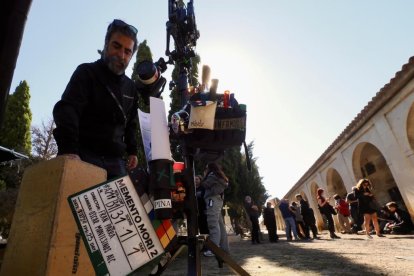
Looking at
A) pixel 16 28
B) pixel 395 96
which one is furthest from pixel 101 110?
pixel 395 96

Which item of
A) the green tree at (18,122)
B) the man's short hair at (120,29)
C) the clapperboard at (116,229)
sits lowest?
the clapperboard at (116,229)

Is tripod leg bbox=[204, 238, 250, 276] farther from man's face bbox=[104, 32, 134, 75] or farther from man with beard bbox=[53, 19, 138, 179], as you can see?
man's face bbox=[104, 32, 134, 75]

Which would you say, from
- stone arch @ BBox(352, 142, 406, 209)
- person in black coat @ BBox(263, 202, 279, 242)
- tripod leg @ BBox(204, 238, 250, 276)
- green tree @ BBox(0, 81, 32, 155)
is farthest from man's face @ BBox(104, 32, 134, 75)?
green tree @ BBox(0, 81, 32, 155)

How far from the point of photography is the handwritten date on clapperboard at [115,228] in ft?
2.93

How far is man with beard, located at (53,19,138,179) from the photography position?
1.77 metres

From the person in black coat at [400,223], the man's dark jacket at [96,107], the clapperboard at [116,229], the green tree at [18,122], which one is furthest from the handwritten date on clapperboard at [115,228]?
the green tree at [18,122]

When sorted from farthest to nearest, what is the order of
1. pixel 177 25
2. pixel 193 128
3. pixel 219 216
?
pixel 219 216, pixel 177 25, pixel 193 128

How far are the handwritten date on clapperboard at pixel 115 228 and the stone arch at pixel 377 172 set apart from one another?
553 inches

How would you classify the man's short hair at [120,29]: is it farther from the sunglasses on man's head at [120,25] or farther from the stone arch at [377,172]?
the stone arch at [377,172]

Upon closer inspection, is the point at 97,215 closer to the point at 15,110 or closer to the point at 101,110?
the point at 101,110

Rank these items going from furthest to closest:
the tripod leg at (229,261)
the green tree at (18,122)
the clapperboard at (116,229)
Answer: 1. the green tree at (18,122)
2. the tripod leg at (229,261)
3. the clapperboard at (116,229)

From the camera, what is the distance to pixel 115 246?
915 mm

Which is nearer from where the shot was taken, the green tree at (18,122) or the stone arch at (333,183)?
the stone arch at (333,183)

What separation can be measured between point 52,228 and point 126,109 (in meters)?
1.19
